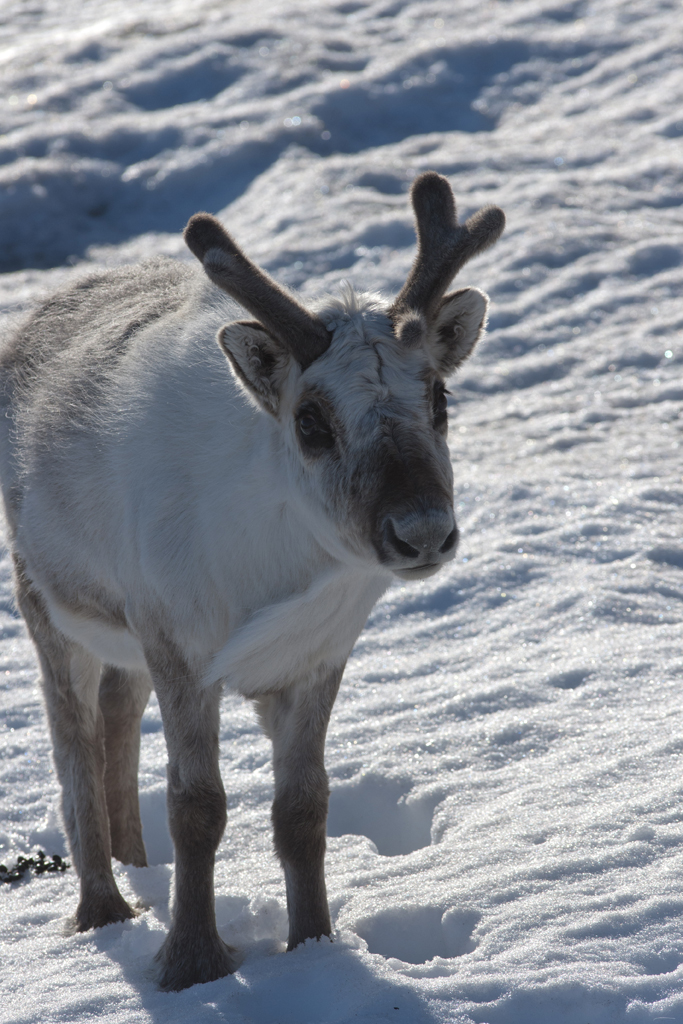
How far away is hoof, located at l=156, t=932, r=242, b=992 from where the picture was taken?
3.54 meters

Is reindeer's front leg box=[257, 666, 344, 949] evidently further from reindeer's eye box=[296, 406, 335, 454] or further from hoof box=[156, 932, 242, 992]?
reindeer's eye box=[296, 406, 335, 454]

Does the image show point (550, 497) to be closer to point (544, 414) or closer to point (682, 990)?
point (544, 414)

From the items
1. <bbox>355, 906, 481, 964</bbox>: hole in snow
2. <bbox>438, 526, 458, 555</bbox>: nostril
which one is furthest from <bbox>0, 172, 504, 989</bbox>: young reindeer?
<bbox>355, 906, 481, 964</bbox>: hole in snow

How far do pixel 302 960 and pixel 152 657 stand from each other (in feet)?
3.70

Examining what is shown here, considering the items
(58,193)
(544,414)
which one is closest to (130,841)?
(544,414)

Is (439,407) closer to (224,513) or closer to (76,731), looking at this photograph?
(224,513)

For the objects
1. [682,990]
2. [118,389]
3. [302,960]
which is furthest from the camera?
[118,389]

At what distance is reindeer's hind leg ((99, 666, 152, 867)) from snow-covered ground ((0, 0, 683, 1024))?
17 centimetres

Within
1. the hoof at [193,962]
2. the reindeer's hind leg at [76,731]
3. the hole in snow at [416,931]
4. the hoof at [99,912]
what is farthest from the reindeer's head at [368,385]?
the hoof at [99,912]

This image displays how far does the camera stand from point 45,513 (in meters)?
4.25

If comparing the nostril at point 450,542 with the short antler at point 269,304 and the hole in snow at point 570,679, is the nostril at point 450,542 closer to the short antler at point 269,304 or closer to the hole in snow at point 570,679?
the short antler at point 269,304

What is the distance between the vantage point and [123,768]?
475 centimetres

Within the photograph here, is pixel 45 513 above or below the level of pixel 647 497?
above

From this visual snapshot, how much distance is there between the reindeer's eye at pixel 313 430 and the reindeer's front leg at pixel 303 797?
91cm
